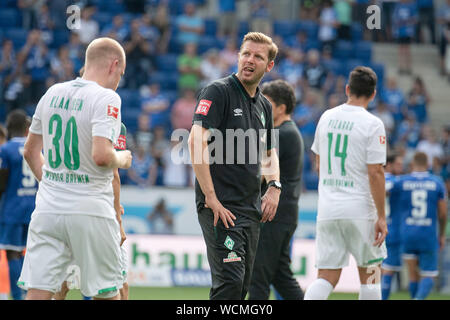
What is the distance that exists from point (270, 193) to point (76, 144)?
1634mm

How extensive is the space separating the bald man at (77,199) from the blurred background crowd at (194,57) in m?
8.55

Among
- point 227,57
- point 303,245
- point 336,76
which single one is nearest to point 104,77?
point 303,245

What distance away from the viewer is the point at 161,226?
494 inches

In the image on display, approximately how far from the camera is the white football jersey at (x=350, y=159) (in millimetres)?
6270

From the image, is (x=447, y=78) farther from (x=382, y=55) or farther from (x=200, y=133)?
(x=200, y=133)

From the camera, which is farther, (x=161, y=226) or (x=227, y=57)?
(x=227, y=57)

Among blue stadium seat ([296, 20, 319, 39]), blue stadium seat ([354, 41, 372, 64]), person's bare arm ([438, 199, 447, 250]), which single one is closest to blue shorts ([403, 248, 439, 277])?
person's bare arm ([438, 199, 447, 250])

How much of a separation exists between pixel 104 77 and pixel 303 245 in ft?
24.3

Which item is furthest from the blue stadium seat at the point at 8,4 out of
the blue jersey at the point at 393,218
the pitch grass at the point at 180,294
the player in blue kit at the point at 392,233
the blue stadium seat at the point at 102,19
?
the blue jersey at the point at 393,218

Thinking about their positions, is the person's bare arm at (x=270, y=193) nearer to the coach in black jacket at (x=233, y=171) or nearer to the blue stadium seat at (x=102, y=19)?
the coach in black jacket at (x=233, y=171)

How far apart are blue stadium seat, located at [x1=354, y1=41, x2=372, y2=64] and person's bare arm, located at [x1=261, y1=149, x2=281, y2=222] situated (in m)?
13.1

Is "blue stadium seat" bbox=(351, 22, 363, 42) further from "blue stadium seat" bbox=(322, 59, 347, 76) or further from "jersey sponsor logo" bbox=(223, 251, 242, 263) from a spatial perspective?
"jersey sponsor logo" bbox=(223, 251, 242, 263)

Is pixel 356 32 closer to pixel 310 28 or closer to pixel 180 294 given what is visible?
pixel 310 28
